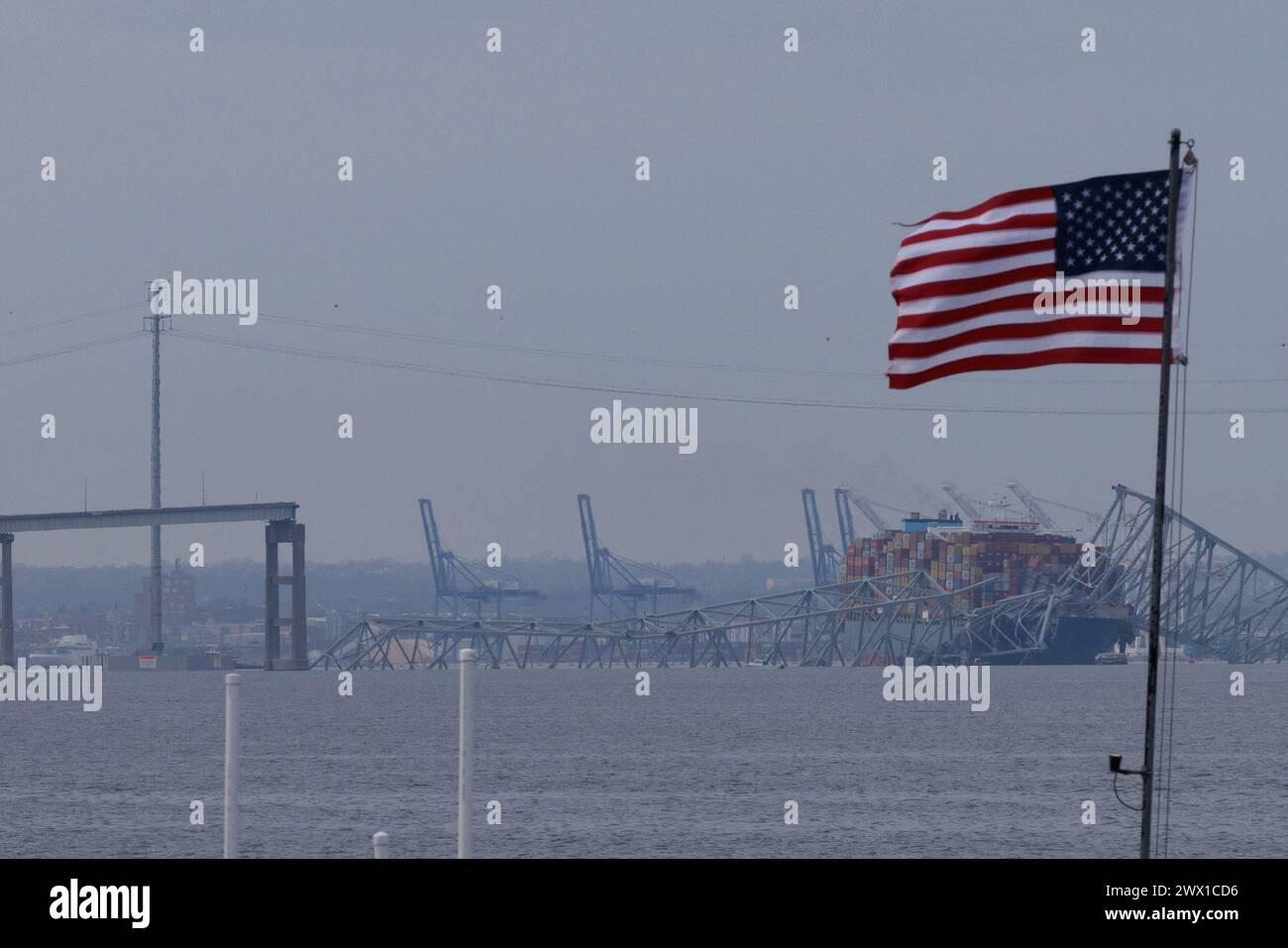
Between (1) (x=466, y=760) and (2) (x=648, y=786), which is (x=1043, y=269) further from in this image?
(2) (x=648, y=786)

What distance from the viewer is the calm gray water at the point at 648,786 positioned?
6444 cm

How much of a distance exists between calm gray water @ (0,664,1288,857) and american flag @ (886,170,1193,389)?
4297cm

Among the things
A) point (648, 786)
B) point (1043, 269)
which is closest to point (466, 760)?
point (1043, 269)

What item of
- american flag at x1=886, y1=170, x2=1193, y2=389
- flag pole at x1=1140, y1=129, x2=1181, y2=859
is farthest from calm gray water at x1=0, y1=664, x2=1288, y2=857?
american flag at x1=886, y1=170, x2=1193, y2=389

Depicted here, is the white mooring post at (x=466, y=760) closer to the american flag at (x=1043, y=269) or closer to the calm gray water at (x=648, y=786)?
the american flag at (x=1043, y=269)

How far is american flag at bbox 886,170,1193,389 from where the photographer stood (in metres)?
19.2

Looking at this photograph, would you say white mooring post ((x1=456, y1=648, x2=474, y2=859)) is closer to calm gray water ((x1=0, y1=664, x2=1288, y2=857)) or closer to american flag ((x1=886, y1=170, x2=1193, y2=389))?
american flag ((x1=886, y1=170, x2=1193, y2=389))

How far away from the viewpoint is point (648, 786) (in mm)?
86500

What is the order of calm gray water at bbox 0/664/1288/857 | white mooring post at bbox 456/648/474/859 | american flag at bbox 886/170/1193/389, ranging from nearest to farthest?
white mooring post at bbox 456/648/474/859 → american flag at bbox 886/170/1193/389 → calm gray water at bbox 0/664/1288/857

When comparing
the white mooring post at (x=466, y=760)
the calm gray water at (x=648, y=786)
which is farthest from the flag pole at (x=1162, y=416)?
the calm gray water at (x=648, y=786)

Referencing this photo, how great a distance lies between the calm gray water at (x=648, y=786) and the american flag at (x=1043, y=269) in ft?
141
